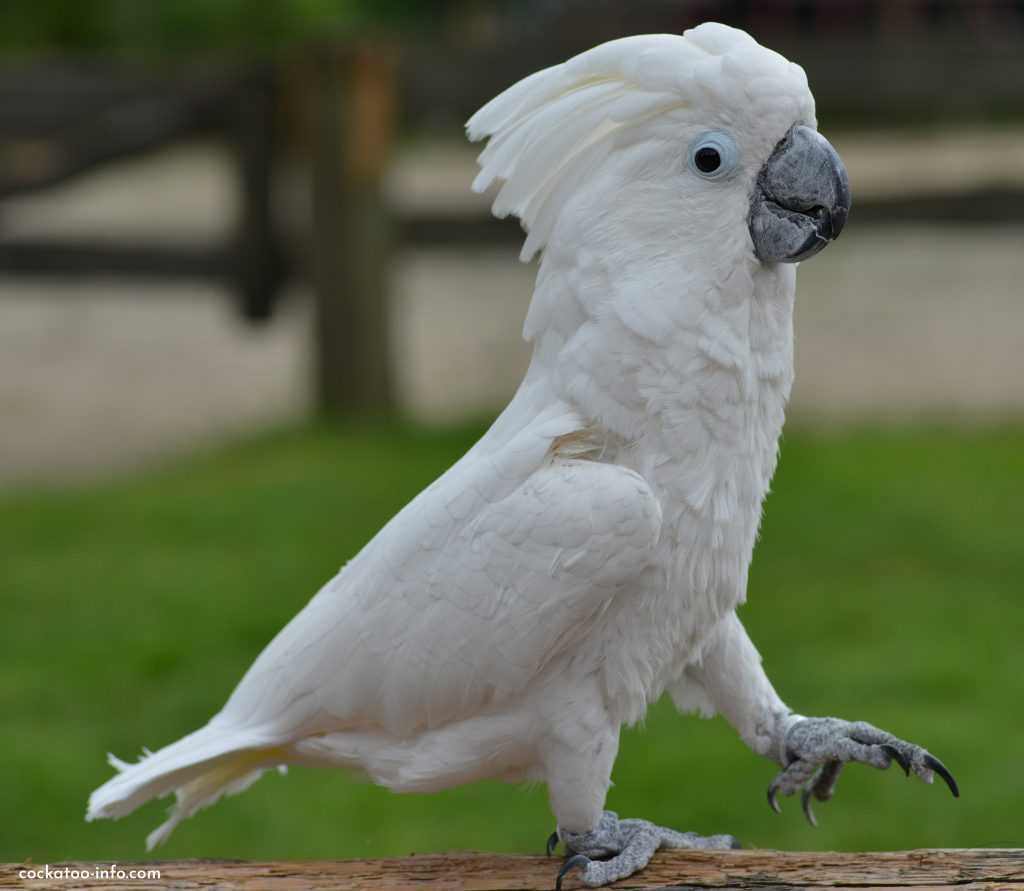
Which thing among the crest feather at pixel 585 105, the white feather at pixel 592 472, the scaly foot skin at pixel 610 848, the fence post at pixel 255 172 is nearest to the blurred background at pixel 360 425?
the fence post at pixel 255 172

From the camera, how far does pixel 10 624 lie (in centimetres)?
440

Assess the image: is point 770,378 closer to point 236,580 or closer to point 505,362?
point 236,580

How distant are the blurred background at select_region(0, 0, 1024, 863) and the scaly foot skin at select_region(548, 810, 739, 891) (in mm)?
1471

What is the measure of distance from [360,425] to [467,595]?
4191 millimetres

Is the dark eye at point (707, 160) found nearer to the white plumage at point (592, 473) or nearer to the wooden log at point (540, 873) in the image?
the white plumage at point (592, 473)

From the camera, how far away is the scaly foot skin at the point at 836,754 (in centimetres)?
192

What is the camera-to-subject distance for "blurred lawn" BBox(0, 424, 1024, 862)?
3.42 meters

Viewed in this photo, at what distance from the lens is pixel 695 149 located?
5.69 feet

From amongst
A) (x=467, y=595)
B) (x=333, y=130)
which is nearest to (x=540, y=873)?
(x=467, y=595)

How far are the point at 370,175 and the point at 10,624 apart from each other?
2435 millimetres

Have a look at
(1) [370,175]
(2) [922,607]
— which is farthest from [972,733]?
(1) [370,175]

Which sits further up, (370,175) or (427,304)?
(370,175)

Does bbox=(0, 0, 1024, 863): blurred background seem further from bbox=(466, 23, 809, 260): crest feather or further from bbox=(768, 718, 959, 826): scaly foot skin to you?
bbox=(466, 23, 809, 260): crest feather

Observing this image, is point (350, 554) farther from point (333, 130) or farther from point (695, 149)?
point (695, 149)
